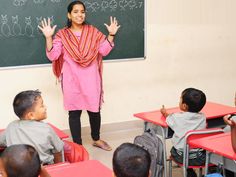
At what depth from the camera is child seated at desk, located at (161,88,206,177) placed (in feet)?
9.78

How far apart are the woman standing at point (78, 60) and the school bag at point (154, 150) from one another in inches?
58.1

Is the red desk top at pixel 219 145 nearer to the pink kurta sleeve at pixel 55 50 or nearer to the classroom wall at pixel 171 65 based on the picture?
the pink kurta sleeve at pixel 55 50

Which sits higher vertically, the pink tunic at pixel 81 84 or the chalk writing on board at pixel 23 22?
the chalk writing on board at pixel 23 22

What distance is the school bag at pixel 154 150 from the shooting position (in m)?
2.81

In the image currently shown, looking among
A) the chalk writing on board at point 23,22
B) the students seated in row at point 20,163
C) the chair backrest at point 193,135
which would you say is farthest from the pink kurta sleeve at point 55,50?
the students seated in row at point 20,163

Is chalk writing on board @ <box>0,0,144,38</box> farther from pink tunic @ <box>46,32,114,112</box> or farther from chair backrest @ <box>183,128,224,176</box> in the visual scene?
chair backrest @ <box>183,128,224,176</box>

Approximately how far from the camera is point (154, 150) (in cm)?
281

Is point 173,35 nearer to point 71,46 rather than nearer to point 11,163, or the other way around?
point 71,46

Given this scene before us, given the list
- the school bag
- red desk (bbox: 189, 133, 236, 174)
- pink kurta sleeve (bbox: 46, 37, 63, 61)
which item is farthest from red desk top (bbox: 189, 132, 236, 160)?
pink kurta sleeve (bbox: 46, 37, 63, 61)

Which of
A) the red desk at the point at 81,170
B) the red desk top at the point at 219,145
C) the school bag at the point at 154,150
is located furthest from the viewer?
the school bag at the point at 154,150

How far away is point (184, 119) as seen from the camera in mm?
3037

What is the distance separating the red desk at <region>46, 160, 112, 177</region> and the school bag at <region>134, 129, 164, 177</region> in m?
0.76

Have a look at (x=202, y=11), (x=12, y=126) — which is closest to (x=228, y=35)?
(x=202, y=11)

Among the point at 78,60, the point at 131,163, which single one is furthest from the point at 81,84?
the point at 131,163
